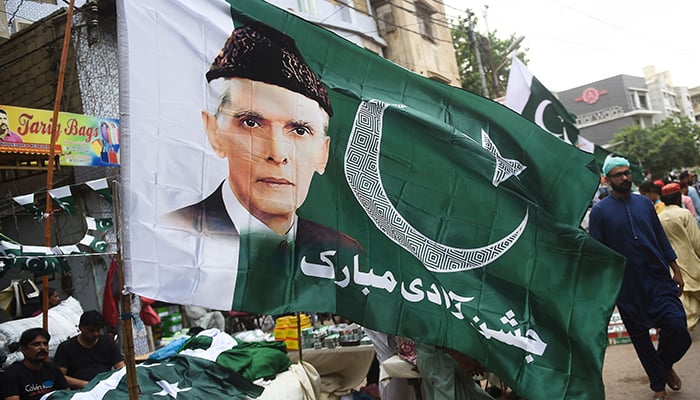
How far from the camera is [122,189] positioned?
2596 millimetres

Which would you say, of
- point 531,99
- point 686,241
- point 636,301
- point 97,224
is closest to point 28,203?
point 97,224

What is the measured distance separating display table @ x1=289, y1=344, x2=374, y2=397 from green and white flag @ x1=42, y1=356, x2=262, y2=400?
3.56 ft

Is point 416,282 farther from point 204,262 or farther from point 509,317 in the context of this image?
point 204,262

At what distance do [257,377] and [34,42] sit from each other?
9.86 metres

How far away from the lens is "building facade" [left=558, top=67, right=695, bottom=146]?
67.8 m

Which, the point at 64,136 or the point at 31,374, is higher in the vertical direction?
the point at 64,136

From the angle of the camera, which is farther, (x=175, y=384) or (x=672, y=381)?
(x=175, y=384)

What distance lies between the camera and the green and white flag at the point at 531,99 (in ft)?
29.7

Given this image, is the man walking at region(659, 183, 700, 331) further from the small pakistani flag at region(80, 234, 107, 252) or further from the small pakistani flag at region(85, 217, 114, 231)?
the small pakistani flag at region(85, 217, 114, 231)

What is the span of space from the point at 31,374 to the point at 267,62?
13.4ft

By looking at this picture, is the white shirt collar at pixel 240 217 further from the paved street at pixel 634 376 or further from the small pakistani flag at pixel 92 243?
the small pakistani flag at pixel 92 243

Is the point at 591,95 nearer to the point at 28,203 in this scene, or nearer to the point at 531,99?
the point at 531,99

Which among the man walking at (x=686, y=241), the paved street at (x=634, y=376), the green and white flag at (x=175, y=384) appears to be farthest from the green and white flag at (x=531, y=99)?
the green and white flag at (x=175, y=384)

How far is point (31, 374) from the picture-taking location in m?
5.58
